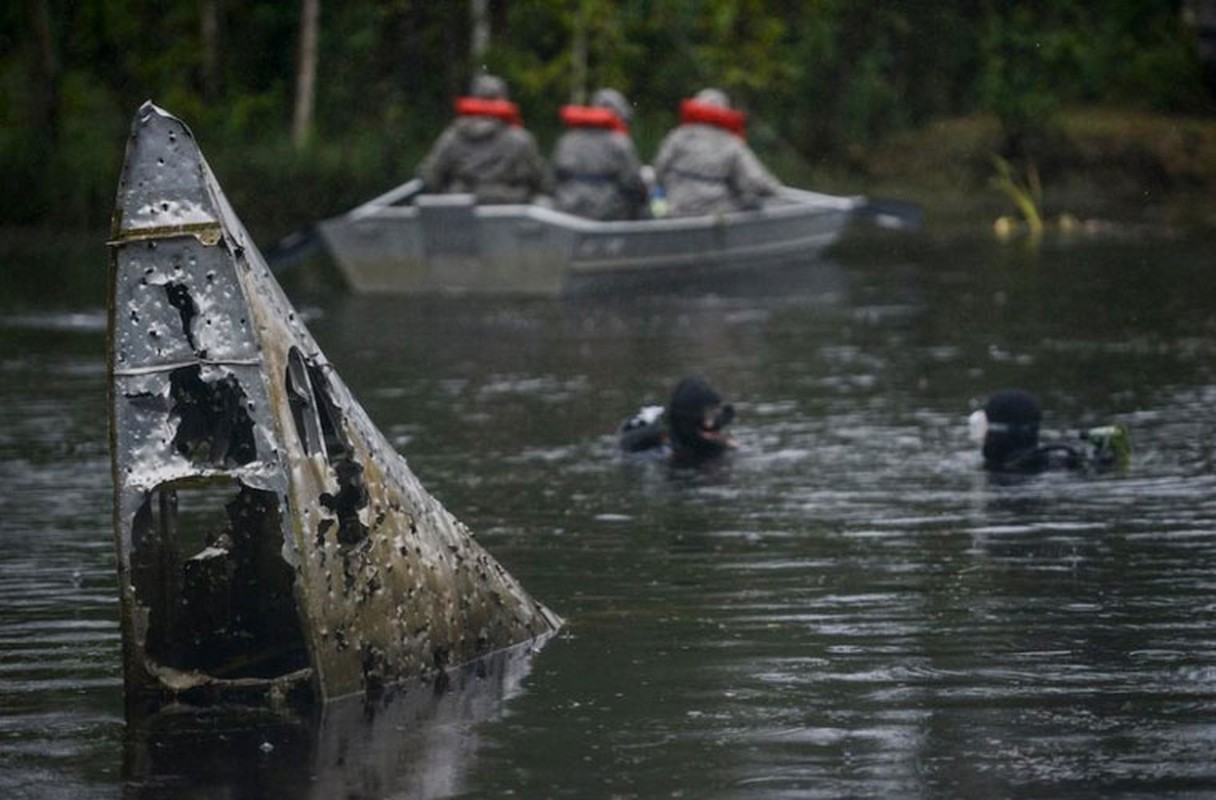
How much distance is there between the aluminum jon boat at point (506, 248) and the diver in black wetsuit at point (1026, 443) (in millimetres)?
12533

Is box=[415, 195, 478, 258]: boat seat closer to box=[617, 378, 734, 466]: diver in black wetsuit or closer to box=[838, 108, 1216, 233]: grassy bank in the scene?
box=[617, 378, 734, 466]: diver in black wetsuit

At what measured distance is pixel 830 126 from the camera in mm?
44656

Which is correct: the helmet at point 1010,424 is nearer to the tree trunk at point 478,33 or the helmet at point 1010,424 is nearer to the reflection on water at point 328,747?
the reflection on water at point 328,747

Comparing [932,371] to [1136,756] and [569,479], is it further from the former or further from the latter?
[1136,756]

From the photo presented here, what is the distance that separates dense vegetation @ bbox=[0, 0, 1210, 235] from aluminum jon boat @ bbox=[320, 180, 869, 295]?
10083 millimetres

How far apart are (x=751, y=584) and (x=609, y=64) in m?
30.5

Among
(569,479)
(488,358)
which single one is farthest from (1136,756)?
(488,358)

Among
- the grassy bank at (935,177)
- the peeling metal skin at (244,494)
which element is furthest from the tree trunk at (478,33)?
the peeling metal skin at (244,494)

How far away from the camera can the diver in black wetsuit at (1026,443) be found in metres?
14.3

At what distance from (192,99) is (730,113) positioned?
13887 millimetres

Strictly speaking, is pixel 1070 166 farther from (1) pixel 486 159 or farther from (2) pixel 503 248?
(2) pixel 503 248

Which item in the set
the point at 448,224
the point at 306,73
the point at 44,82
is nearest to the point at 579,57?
the point at 306,73

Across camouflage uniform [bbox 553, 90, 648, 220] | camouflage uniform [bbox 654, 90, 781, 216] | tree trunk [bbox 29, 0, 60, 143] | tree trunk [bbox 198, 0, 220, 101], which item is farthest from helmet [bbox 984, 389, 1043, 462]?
tree trunk [bbox 198, 0, 220, 101]

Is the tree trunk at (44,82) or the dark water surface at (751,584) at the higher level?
the tree trunk at (44,82)
